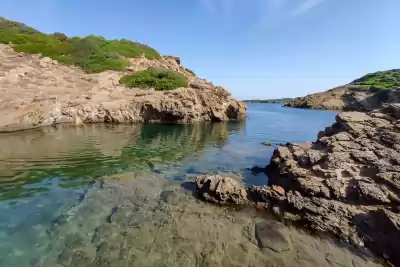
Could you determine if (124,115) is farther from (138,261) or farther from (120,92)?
(138,261)

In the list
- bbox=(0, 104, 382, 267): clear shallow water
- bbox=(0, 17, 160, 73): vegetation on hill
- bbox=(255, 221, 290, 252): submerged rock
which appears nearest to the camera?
bbox=(0, 104, 382, 267): clear shallow water

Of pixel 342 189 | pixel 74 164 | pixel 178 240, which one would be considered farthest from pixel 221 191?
pixel 74 164

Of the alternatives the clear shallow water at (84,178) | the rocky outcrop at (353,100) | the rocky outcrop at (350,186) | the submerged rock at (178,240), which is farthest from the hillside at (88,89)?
the rocky outcrop at (353,100)

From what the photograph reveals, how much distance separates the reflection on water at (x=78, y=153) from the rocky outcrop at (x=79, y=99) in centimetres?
324

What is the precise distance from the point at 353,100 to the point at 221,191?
117445 mm

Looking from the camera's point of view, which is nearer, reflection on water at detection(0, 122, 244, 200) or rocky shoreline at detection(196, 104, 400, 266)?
rocky shoreline at detection(196, 104, 400, 266)

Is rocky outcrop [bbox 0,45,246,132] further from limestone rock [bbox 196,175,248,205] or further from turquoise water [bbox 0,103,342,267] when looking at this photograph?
limestone rock [bbox 196,175,248,205]

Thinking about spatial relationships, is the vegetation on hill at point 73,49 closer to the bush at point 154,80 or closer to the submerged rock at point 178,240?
the bush at point 154,80

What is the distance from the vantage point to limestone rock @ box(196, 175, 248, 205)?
508 inches

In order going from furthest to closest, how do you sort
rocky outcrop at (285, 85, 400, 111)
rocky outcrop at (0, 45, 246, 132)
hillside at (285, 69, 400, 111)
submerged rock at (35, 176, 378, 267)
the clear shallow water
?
hillside at (285, 69, 400, 111), rocky outcrop at (285, 85, 400, 111), rocky outcrop at (0, 45, 246, 132), the clear shallow water, submerged rock at (35, 176, 378, 267)

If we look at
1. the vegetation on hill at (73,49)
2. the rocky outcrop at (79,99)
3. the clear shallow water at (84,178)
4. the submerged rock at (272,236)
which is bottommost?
the submerged rock at (272,236)

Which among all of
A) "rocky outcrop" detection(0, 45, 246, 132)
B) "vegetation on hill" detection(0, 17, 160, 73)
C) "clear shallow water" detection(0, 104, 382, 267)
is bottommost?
"clear shallow water" detection(0, 104, 382, 267)

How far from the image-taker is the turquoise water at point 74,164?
1012 centimetres

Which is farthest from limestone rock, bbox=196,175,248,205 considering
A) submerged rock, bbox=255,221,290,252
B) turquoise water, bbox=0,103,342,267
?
turquoise water, bbox=0,103,342,267
